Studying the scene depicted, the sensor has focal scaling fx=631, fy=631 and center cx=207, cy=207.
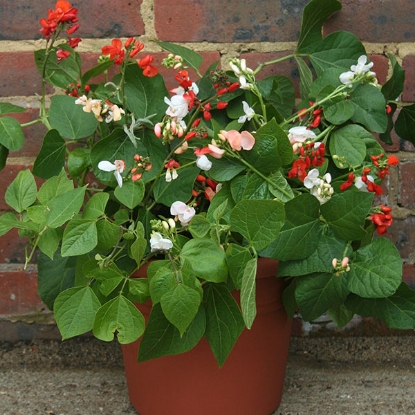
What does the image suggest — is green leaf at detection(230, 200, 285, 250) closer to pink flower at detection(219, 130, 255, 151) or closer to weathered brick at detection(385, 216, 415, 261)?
pink flower at detection(219, 130, 255, 151)

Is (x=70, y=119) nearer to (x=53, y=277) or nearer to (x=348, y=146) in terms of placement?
(x=53, y=277)

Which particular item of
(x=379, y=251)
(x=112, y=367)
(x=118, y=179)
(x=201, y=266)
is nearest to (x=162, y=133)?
(x=118, y=179)

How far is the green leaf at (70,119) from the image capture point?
0.92 metres

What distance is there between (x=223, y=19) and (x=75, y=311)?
591 millimetres

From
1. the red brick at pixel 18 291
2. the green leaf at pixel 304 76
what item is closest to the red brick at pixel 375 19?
the green leaf at pixel 304 76

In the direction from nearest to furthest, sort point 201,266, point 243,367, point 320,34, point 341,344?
point 201,266
point 243,367
point 320,34
point 341,344

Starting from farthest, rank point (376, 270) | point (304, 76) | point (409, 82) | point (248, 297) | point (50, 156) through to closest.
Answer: point (409, 82), point (304, 76), point (50, 156), point (376, 270), point (248, 297)

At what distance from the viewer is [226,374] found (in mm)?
875

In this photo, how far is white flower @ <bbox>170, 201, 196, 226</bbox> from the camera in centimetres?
79

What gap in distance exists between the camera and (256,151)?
79cm

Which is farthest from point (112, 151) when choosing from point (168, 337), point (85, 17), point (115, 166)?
point (85, 17)

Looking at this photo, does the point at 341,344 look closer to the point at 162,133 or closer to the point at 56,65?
the point at 162,133

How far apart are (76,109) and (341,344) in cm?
65

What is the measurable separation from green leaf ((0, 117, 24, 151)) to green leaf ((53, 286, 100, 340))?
0.26m
